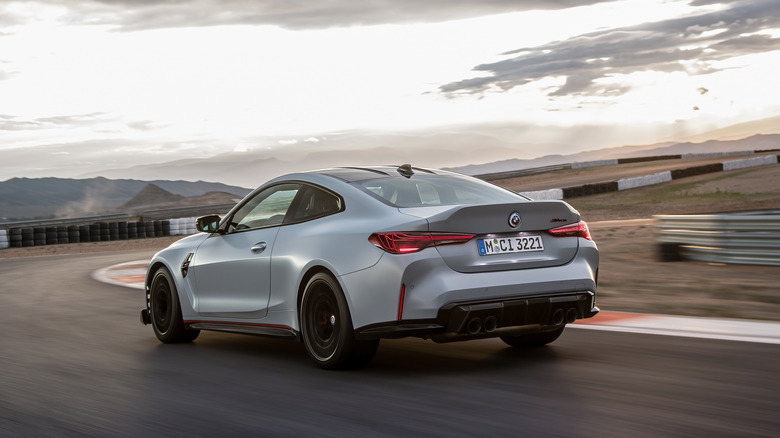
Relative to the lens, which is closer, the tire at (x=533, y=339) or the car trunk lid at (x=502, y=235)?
the car trunk lid at (x=502, y=235)

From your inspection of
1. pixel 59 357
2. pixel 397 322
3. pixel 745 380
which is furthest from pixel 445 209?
pixel 59 357

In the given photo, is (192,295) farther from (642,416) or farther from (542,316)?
(642,416)

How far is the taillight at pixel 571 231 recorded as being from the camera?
235 inches

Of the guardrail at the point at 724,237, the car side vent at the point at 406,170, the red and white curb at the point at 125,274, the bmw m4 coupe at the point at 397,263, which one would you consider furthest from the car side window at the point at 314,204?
the red and white curb at the point at 125,274

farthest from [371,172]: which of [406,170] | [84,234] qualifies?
[84,234]

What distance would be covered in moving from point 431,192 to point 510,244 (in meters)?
0.89

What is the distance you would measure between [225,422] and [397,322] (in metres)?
1.21

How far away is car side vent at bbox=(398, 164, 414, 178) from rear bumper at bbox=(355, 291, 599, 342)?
140cm

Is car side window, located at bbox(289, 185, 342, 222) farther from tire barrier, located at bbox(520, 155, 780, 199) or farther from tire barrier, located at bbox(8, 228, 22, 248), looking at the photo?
tire barrier, located at bbox(8, 228, 22, 248)

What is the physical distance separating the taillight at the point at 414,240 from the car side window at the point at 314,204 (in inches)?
28.8

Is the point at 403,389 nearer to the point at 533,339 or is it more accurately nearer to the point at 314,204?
the point at 314,204

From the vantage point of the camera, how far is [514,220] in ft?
18.9

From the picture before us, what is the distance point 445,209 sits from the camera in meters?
5.70

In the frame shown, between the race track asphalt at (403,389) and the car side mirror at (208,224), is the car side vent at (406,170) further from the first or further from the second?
the car side mirror at (208,224)
